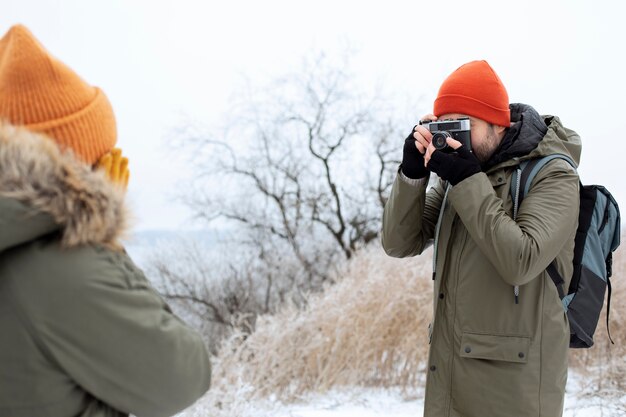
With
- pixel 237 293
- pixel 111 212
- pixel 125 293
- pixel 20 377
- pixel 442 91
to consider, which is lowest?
pixel 237 293

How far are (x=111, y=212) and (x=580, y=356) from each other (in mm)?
4816

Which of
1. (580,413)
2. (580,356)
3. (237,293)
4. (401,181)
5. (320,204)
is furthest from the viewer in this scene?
(320,204)

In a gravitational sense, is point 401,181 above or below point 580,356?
above

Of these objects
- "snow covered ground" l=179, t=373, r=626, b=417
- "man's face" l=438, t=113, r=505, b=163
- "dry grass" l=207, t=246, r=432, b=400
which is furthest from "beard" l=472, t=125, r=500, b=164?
"dry grass" l=207, t=246, r=432, b=400

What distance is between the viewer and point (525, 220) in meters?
1.79

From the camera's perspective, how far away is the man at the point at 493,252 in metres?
1.78

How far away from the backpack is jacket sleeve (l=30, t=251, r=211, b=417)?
49.3 inches

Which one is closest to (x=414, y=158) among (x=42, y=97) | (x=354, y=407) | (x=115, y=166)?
(x=115, y=166)

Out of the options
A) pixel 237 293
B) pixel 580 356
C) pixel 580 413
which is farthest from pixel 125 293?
pixel 237 293

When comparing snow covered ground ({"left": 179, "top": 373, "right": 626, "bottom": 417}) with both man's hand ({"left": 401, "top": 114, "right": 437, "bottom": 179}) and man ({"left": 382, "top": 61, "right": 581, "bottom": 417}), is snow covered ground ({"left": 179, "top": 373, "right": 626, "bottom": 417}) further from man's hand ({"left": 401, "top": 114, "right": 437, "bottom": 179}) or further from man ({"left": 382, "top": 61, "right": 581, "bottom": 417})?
man's hand ({"left": 401, "top": 114, "right": 437, "bottom": 179})

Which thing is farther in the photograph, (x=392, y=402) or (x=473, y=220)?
(x=392, y=402)

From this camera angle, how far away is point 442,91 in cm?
212

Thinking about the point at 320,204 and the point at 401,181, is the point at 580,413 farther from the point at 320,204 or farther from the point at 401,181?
the point at 320,204

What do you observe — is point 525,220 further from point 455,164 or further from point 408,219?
point 408,219
